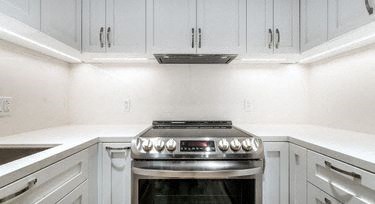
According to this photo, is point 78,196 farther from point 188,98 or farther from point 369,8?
point 369,8

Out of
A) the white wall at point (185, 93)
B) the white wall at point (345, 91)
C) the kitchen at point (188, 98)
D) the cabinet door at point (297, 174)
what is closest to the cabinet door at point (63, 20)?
the kitchen at point (188, 98)

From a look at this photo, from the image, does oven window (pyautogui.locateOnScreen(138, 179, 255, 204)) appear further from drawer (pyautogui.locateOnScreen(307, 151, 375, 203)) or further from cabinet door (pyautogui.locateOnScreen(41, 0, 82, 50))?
cabinet door (pyautogui.locateOnScreen(41, 0, 82, 50))

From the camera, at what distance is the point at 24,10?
1.17m

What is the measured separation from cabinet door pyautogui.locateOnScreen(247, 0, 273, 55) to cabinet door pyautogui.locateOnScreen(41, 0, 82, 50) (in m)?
1.22

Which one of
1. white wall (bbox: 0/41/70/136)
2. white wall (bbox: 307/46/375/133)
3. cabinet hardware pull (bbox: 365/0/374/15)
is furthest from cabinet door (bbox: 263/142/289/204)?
white wall (bbox: 0/41/70/136)

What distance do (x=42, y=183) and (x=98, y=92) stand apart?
128 cm

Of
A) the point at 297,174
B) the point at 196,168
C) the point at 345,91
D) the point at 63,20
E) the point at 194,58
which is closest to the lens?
the point at 196,168

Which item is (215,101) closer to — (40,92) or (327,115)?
(327,115)

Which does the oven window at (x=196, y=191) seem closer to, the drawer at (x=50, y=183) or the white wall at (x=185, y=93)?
the drawer at (x=50, y=183)

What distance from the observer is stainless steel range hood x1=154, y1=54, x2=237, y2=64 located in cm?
186

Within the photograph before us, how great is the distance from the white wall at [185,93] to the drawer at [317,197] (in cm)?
89

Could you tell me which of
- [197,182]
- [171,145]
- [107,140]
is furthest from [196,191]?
[107,140]

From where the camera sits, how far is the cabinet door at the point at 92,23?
182cm

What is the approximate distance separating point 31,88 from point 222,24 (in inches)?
54.1
